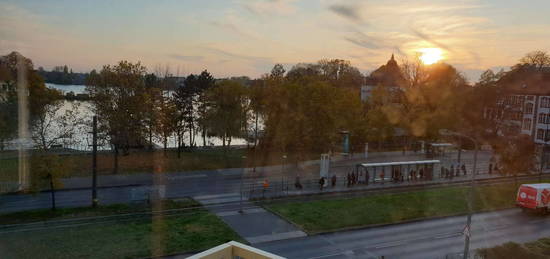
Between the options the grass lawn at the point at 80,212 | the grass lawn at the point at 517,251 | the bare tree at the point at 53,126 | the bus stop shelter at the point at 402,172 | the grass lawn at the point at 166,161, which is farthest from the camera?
the bus stop shelter at the point at 402,172

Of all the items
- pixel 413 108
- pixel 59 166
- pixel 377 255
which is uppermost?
pixel 413 108

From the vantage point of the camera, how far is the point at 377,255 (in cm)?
1551

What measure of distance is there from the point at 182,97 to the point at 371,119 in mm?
16613

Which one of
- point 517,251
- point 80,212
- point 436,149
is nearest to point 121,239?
point 80,212

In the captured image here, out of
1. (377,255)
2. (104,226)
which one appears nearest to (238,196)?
(104,226)

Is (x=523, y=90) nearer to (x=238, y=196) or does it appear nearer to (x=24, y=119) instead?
(x=238, y=196)

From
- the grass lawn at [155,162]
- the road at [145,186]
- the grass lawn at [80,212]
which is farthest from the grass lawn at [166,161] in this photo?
the grass lawn at [80,212]

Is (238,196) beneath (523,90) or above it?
beneath

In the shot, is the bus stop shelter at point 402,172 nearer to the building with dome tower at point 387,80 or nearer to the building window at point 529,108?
the building with dome tower at point 387,80

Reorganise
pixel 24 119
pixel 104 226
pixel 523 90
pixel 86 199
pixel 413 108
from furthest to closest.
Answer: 1. pixel 523 90
2. pixel 413 108
3. pixel 24 119
4. pixel 86 199
5. pixel 104 226

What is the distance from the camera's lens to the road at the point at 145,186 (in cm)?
2050

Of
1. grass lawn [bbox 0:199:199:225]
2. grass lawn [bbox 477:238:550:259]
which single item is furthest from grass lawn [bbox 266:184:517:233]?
grass lawn [bbox 0:199:199:225]

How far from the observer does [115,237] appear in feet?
51.0

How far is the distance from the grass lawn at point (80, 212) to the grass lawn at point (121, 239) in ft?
5.49
